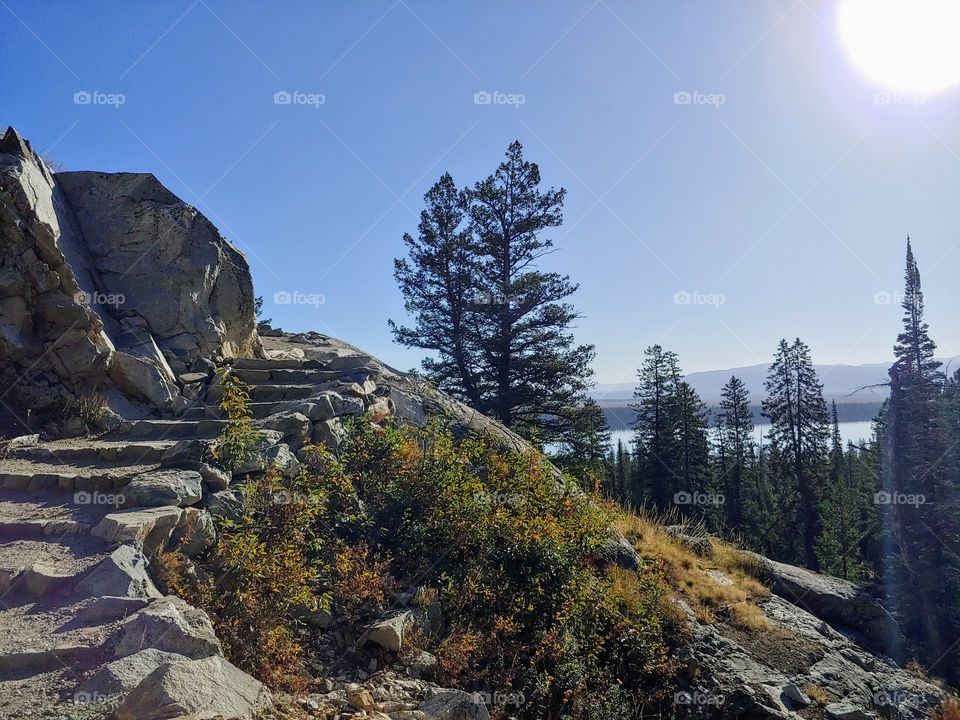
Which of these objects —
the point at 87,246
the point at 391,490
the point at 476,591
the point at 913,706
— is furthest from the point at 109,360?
the point at 913,706

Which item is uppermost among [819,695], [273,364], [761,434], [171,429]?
[761,434]

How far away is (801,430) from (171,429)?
34908 millimetres

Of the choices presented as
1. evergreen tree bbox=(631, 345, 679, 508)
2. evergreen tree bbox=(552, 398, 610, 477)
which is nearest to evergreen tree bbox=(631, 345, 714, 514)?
evergreen tree bbox=(631, 345, 679, 508)

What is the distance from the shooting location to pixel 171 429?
29.0ft

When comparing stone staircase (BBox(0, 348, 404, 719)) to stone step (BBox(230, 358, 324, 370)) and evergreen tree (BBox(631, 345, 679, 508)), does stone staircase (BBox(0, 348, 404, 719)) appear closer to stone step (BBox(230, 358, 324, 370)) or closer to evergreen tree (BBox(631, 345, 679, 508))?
stone step (BBox(230, 358, 324, 370))

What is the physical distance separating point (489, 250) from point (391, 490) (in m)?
16.5

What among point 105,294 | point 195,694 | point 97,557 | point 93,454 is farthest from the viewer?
point 105,294

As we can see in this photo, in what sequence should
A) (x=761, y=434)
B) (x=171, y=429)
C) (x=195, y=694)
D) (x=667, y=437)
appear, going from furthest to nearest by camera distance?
(x=761, y=434)
(x=667, y=437)
(x=171, y=429)
(x=195, y=694)

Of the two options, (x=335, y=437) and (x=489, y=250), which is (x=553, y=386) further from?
(x=335, y=437)

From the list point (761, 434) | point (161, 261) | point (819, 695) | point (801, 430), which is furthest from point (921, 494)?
point (161, 261)

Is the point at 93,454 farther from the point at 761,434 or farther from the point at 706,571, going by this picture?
the point at 761,434

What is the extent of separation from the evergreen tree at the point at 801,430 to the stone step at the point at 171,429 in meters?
33.7

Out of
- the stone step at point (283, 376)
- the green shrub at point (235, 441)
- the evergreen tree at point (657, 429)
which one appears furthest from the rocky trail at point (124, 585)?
the evergreen tree at point (657, 429)

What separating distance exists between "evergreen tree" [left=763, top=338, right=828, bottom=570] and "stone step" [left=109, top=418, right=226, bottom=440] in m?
33.7
